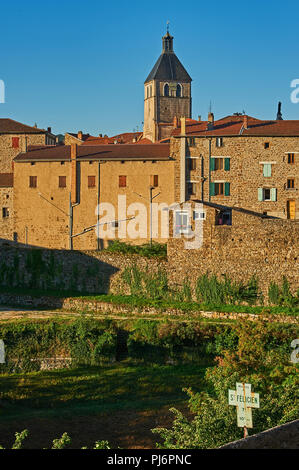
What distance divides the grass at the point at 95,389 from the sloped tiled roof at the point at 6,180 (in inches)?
1020

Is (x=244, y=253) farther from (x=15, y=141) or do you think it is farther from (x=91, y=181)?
(x=15, y=141)

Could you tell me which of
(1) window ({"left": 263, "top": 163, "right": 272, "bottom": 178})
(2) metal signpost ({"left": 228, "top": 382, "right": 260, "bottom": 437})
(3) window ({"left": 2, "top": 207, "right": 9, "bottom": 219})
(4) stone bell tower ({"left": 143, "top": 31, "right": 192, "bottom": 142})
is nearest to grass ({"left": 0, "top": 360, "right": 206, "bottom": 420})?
(2) metal signpost ({"left": 228, "top": 382, "right": 260, "bottom": 437})

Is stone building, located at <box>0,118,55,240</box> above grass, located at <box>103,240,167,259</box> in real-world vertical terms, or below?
above

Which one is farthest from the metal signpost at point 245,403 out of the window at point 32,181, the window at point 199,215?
the window at point 32,181

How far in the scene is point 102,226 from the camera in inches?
1971

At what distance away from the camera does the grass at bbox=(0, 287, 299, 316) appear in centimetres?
3656

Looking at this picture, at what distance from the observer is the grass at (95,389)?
84.4ft

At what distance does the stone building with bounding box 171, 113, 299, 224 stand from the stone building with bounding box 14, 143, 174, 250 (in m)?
1.28

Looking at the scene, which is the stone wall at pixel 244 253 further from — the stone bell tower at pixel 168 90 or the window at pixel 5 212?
the stone bell tower at pixel 168 90

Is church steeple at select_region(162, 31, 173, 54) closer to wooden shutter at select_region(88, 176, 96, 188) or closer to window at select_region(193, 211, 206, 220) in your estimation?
wooden shutter at select_region(88, 176, 96, 188)

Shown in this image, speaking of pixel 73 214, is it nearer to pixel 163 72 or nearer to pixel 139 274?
pixel 139 274

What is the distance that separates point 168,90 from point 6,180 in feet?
137

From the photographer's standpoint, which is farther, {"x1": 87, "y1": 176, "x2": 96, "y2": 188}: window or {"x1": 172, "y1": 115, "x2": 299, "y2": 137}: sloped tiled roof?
{"x1": 87, "y1": 176, "x2": 96, "y2": 188}: window
